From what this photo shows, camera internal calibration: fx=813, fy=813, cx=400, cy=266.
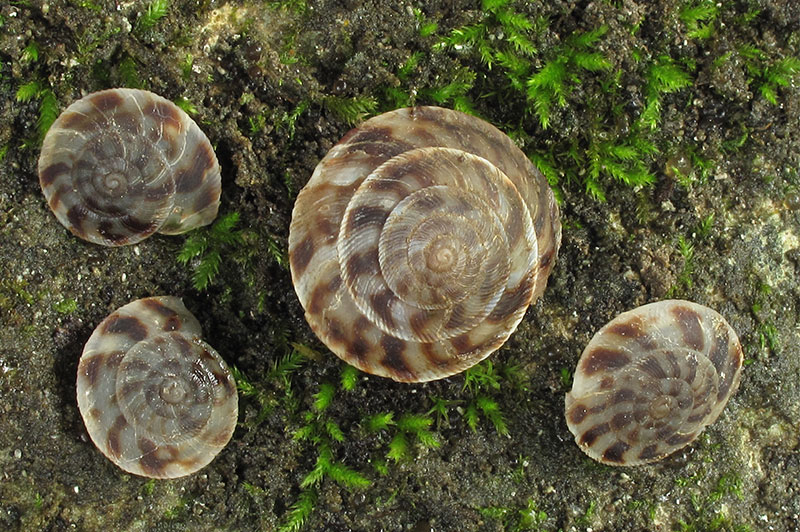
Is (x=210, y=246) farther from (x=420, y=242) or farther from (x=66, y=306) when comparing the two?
(x=420, y=242)

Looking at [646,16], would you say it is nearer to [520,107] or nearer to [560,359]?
[520,107]

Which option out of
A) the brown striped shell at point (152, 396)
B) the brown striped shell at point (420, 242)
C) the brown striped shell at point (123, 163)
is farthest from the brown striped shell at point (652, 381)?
the brown striped shell at point (123, 163)

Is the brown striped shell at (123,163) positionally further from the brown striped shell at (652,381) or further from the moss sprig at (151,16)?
the brown striped shell at (652,381)

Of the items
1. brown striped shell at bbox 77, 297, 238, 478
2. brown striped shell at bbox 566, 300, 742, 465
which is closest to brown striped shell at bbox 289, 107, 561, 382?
brown striped shell at bbox 566, 300, 742, 465

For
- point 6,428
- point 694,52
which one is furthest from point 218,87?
point 694,52

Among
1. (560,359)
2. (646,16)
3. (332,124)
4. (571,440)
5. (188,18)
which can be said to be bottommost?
(571,440)

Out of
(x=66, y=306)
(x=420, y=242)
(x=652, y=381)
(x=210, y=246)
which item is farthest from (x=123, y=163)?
(x=652, y=381)

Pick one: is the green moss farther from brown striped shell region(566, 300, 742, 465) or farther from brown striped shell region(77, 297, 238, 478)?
brown striped shell region(566, 300, 742, 465)
